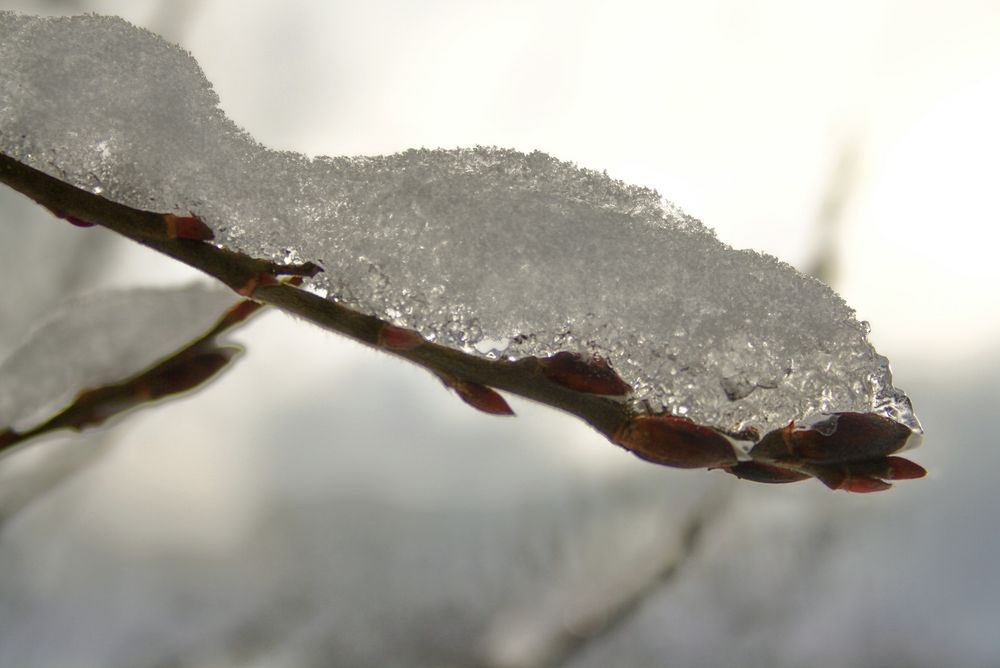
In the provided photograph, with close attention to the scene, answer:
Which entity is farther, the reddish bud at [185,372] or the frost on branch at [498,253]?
the reddish bud at [185,372]

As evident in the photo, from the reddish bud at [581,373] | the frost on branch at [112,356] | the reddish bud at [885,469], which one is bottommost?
the frost on branch at [112,356]

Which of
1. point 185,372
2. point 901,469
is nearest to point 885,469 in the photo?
point 901,469

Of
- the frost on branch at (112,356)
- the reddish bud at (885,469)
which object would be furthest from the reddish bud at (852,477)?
the frost on branch at (112,356)

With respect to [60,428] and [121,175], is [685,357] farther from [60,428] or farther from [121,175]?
[60,428]

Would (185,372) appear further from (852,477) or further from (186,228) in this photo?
(852,477)

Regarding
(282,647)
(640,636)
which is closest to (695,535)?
(640,636)

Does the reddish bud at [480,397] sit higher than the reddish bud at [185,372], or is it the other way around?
the reddish bud at [480,397]

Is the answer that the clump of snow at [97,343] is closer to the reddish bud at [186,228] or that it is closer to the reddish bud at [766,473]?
the reddish bud at [186,228]
